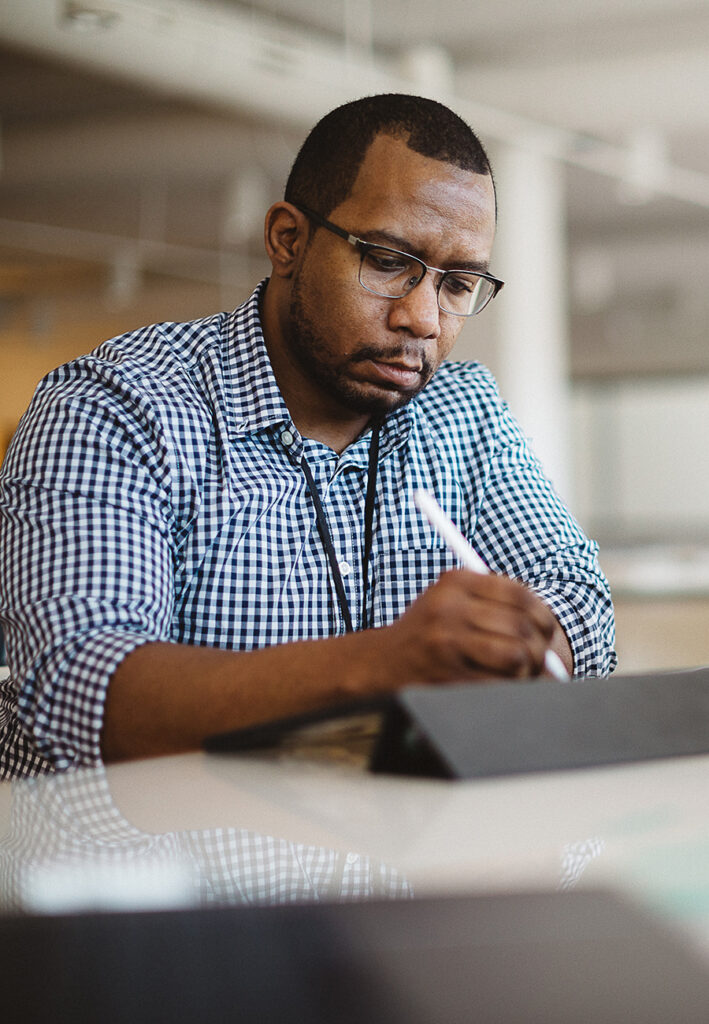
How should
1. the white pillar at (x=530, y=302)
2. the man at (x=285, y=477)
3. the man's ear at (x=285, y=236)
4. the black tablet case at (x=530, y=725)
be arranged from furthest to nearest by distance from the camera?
1. the white pillar at (x=530, y=302)
2. the man's ear at (x=285, y=236)
3. the man at (x=285, y=477)
4. the black tablet case at (x=530, y=725)

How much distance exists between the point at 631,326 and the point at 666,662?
11.1 meters

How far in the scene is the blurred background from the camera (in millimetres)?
4688

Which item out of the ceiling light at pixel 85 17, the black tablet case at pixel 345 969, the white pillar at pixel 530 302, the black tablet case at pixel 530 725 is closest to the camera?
the black tablet case at pixel 345 969

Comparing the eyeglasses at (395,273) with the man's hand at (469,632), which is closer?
the man's hand at (469,632)

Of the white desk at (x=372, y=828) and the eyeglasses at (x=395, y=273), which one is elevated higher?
the eyeglasses at (x=395, y=273)

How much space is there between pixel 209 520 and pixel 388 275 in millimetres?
381

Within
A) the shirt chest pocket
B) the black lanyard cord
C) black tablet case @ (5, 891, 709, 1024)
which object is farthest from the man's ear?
black tablet case @ (5, 891, 709, 1024)

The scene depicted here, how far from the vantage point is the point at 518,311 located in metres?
6.63

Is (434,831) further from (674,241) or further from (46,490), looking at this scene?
(674,241)

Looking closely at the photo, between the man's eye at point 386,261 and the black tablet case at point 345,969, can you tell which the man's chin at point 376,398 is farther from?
the black tablet case at point 345,969

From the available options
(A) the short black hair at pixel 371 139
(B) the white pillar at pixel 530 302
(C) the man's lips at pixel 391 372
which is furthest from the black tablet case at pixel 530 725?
(B) the white pillar at pixel 530 302

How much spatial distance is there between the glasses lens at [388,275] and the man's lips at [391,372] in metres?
0.08

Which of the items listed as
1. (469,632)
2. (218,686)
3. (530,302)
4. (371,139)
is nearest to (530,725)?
(469,632)

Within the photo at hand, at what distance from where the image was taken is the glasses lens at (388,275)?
4.59ft
